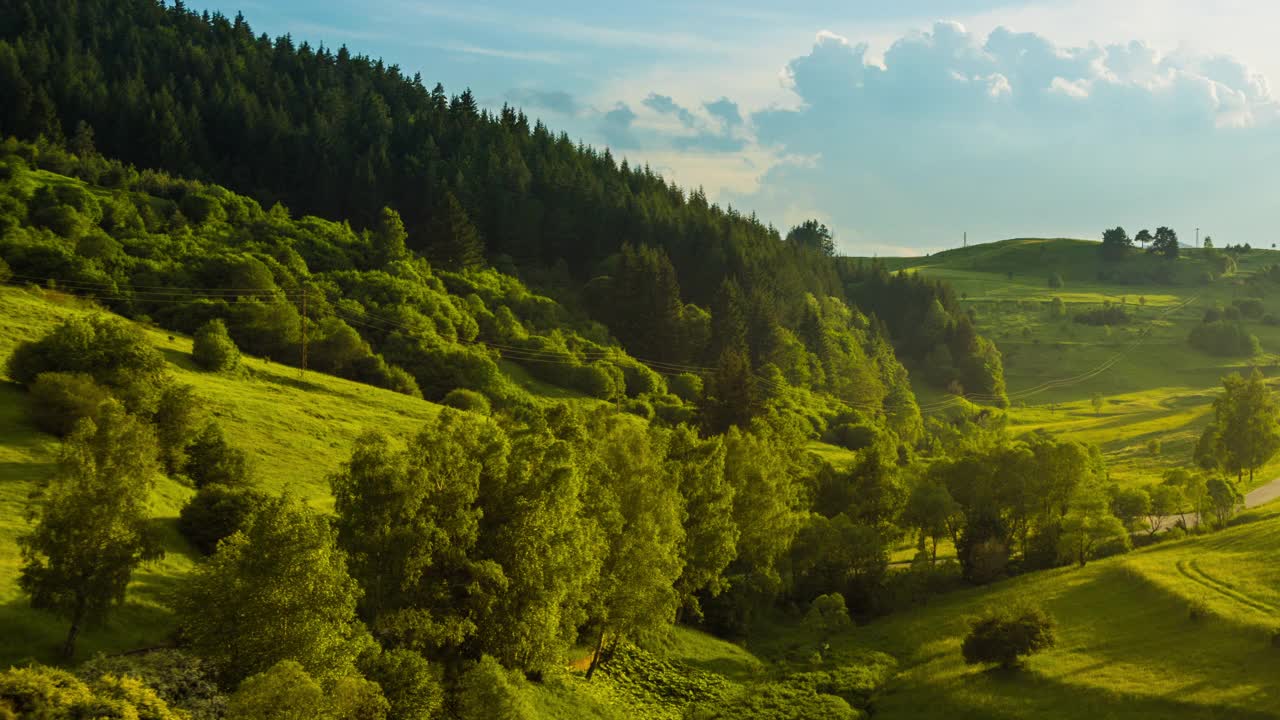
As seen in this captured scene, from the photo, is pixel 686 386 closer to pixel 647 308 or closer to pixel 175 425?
pixel 647 308

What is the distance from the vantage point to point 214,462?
173 ft

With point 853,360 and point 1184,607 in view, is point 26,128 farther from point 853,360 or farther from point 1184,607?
point 1184,607

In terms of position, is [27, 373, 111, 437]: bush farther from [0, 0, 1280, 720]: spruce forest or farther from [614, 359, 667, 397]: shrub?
[614, 359, 667, 397]: shrub

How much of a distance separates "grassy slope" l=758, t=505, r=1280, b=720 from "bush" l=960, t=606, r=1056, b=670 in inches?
35.8

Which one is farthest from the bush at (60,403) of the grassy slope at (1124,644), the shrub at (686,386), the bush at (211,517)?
the shrub at (686,386)

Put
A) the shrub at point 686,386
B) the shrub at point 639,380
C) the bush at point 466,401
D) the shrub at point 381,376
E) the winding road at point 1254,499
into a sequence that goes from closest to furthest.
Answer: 1. the winding road at point 1254,499
2. the bush at point 466,401
3. the shrub at point 381,376
4. the shrub at point 639,380
5. the shrub at point 686,386

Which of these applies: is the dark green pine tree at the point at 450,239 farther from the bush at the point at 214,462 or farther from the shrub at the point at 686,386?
the bush at the point at 214,462

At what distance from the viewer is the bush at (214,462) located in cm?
5225

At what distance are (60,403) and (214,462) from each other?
8953mm

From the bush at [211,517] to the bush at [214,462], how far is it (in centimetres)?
582

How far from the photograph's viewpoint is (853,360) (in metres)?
186

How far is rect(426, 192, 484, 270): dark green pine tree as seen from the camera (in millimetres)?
164750

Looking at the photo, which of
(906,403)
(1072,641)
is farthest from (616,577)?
(906,403)

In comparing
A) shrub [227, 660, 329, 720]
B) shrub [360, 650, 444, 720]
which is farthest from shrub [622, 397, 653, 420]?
shrub [227, 660, 329, 720]
